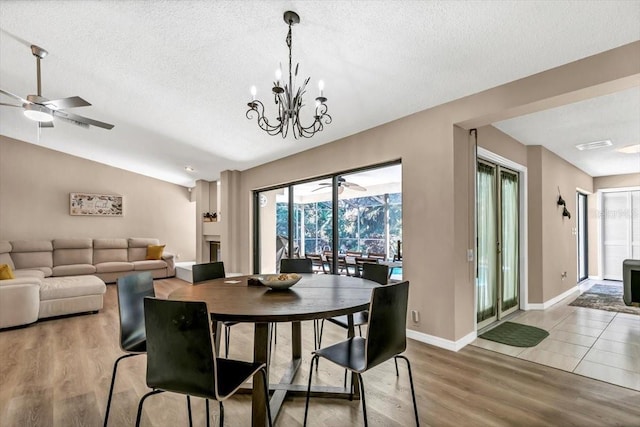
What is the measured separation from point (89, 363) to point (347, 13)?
12.0 ft

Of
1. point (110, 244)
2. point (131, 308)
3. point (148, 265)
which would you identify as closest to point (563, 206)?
point (131, 308)

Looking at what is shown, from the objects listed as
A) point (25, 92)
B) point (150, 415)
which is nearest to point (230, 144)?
point (25, 92)

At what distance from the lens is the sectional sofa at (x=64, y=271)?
396cm

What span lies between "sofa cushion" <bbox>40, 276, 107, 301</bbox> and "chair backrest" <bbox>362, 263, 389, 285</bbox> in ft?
13.6

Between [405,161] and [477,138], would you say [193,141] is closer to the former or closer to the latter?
[405,161]

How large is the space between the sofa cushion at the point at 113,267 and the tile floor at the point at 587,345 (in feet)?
23.2

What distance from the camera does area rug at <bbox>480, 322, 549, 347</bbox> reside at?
3.27 m

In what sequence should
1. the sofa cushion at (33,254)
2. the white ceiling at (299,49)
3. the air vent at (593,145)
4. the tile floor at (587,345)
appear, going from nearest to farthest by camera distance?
the white ceiling at (299,49)
the tile floor at (587,345)
the air vent at (593,145)
the sofa cushion at (33,254)

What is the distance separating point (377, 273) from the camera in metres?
2.80

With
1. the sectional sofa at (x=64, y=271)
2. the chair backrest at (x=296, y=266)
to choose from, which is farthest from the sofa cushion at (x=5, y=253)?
the chair backrest at (x=296, y=266)

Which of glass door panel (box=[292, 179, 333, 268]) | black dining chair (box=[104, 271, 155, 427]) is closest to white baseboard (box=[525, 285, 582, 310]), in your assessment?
glass door panel (box=[292, 179, 333, 268])

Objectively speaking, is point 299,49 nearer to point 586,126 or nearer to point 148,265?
point 586,126

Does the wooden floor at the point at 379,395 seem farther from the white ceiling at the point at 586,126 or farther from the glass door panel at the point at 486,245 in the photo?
the white ceiling at the point at 586,126

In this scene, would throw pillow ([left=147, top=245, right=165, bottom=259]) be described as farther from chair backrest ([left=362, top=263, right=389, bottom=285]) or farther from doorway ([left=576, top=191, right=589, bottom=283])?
doorway ([left=576, top=191, right=589, bottom=283])
